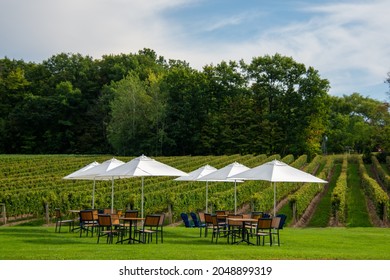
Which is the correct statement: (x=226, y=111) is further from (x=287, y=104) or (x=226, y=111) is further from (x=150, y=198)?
(x=150, y=198)

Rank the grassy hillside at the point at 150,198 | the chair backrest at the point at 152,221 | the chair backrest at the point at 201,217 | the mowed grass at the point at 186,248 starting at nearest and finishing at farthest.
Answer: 1. the mowed grass at the point at 186,248
2. the chair backrest at the point at 152,221
3. the chair backrest at the point at 201,217
4. the grassy hillside at the point at 150,198

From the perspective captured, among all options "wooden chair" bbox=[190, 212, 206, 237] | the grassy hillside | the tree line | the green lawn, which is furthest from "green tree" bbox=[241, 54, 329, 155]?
"wooden chair" bbox=[190, 212, 206, 237]

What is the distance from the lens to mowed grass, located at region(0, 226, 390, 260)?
12.7 metres

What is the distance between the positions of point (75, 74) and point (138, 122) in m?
24.3

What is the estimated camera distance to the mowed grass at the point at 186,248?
12.7 m

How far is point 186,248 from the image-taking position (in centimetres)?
1475

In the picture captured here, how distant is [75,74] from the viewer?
92.2 m

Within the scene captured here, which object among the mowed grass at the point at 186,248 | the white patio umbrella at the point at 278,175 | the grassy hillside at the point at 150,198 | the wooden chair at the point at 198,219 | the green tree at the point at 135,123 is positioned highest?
the green tree at the point at 135,123

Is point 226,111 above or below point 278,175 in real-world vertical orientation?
above

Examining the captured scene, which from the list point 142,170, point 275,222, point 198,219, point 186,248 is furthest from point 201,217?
Answer: point 186,248

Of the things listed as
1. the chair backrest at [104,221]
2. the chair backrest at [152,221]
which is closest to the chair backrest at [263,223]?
the chair backrest at [152,221]

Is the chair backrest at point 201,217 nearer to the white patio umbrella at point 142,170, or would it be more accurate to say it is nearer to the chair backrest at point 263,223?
the white patio umbrella at point 142,170
